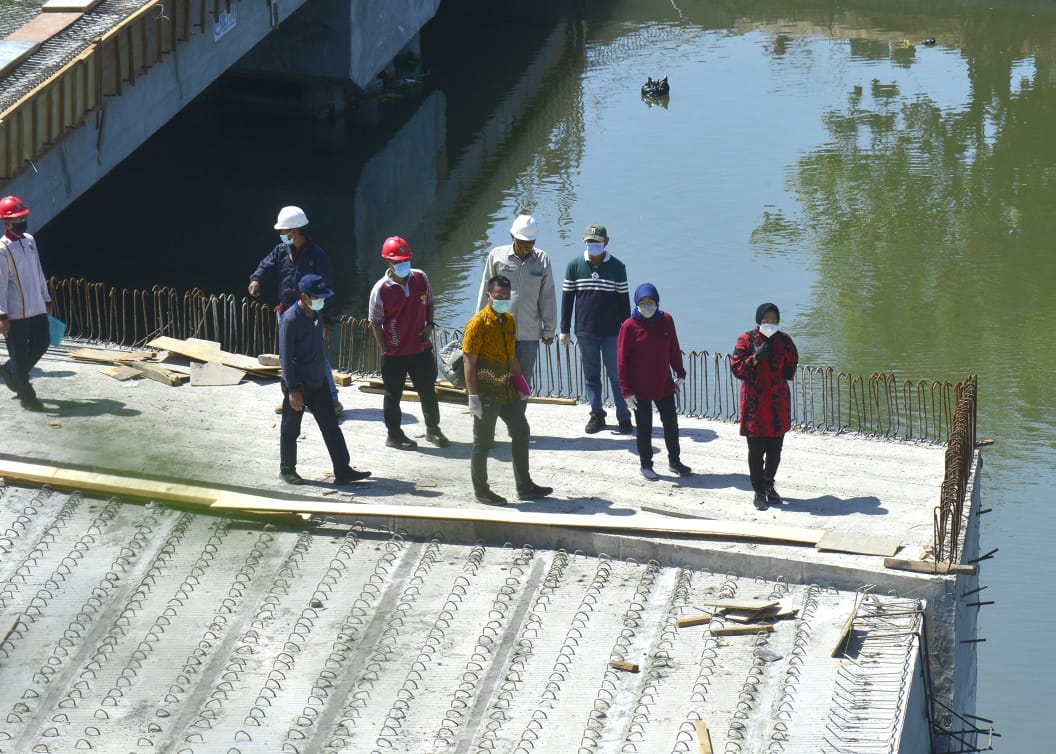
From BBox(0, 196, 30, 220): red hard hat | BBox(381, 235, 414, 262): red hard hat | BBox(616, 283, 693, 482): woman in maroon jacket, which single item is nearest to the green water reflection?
BBox(616, 283, 693, 482): woman in maroon jacket

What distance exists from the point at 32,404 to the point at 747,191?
16936 millimetres

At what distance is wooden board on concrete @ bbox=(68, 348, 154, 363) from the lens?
13.7 meters

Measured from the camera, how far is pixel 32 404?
12.0m

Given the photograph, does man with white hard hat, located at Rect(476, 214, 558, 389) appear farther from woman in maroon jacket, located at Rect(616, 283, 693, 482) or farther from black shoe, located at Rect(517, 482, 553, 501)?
black shoe, located at Rect(517, 482, 553, 501)

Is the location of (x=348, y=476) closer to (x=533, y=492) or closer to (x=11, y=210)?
(x=533, y=492)

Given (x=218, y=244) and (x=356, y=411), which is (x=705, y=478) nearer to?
(x=356, y=411)

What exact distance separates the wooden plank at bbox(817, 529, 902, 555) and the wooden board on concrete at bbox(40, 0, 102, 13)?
14.1m

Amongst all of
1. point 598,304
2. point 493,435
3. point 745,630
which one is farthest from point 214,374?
point 745,630

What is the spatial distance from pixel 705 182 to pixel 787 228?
2.76 metres

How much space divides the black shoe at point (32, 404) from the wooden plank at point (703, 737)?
6.30m

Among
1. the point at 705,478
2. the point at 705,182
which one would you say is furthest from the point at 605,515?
the point at 705,182

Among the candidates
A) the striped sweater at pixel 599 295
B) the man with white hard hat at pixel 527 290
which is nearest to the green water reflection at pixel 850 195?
the striped sweater at pixel 599 295

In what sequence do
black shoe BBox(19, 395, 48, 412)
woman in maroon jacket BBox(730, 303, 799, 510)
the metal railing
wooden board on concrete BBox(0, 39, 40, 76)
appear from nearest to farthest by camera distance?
woman in maroon jacket BBox(730, 303, 799, 510) → black shoe BBox(19, 395, 48, 412) → the metal railing → wooden board on concrete BBox(0, 39, 40, 76)

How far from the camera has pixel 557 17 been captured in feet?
133
